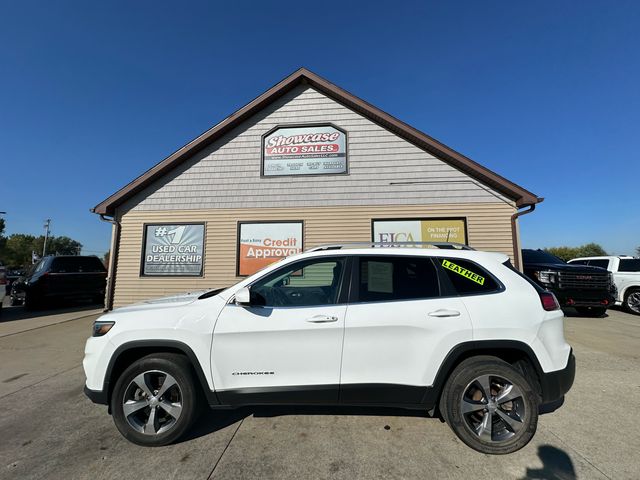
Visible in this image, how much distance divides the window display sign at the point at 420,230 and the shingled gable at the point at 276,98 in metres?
1.55

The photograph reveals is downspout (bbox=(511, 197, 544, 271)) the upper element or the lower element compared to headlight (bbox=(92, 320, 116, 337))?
upper

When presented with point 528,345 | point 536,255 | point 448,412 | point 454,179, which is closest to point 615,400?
point 528,345

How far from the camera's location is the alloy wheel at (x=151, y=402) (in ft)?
8.71

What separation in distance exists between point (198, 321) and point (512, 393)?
2.72m

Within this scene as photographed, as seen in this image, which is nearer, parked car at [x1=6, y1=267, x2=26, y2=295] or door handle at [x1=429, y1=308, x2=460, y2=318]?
door handle at [x1=429, y1=308, x2=460, y2=318]

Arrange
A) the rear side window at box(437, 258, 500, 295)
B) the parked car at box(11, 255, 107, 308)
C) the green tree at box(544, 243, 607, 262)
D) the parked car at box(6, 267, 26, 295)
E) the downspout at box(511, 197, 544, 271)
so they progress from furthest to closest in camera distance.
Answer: the green tree at box(544, 243, 607, 262), the parked car at box(6, 267, 26, 295), the parked car at box(11, 255, 107, 308), the downspout at box(511, 197, 544, 271), the rear side window at box(437, 258, 500, 295)

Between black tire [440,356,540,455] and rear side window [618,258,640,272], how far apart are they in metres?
11.0

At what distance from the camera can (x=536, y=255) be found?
10.5 meters

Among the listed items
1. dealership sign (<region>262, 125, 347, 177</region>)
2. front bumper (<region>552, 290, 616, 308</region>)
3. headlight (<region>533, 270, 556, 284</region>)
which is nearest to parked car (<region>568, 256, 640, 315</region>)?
front bumper (<region>552, 290, 616, 308</region>)

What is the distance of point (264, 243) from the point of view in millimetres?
8914

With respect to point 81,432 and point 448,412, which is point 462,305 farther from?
point 81,432

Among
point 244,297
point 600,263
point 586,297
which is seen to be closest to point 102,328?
point 244,297

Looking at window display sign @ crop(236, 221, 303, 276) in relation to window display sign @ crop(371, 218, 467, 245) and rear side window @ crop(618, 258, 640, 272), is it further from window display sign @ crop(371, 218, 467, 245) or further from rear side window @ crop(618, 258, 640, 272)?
rear side window @ crop(618, 258, 640, 272)

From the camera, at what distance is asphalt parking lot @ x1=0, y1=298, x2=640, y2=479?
2328 mm
